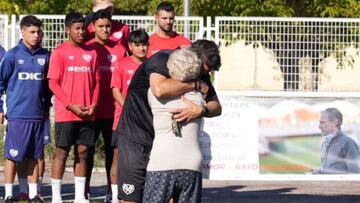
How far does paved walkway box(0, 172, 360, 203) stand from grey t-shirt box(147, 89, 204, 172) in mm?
4553

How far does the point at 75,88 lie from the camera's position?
1217 centimetres

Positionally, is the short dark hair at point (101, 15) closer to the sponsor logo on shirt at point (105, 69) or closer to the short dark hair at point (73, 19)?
the short dark hair at point (73, 19)

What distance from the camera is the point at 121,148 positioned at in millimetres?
9508

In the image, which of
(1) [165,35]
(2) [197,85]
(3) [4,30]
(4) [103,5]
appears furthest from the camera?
(3) [4,30]

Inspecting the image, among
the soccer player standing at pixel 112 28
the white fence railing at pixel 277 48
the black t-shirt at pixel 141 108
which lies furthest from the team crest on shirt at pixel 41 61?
the white fence railing at pixel 277 48

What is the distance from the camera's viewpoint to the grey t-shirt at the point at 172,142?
865 centimetres

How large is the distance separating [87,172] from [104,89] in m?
0.93

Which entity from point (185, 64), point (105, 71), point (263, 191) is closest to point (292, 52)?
point (263, 191)

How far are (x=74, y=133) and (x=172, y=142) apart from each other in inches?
146

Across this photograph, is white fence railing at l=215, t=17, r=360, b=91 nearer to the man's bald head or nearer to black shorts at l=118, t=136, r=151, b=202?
the man's bald head

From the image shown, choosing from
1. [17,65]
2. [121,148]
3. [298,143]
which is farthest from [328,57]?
[121,148]

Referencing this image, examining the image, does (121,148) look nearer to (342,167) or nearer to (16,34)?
(342,167)

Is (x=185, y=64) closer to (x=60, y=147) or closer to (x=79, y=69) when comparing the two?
(x=79, y=69)

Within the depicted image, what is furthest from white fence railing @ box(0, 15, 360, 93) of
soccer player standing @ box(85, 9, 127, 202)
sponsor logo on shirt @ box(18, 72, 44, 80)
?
sponsor logo on shirt @ box(18, 72, 44, 80)
